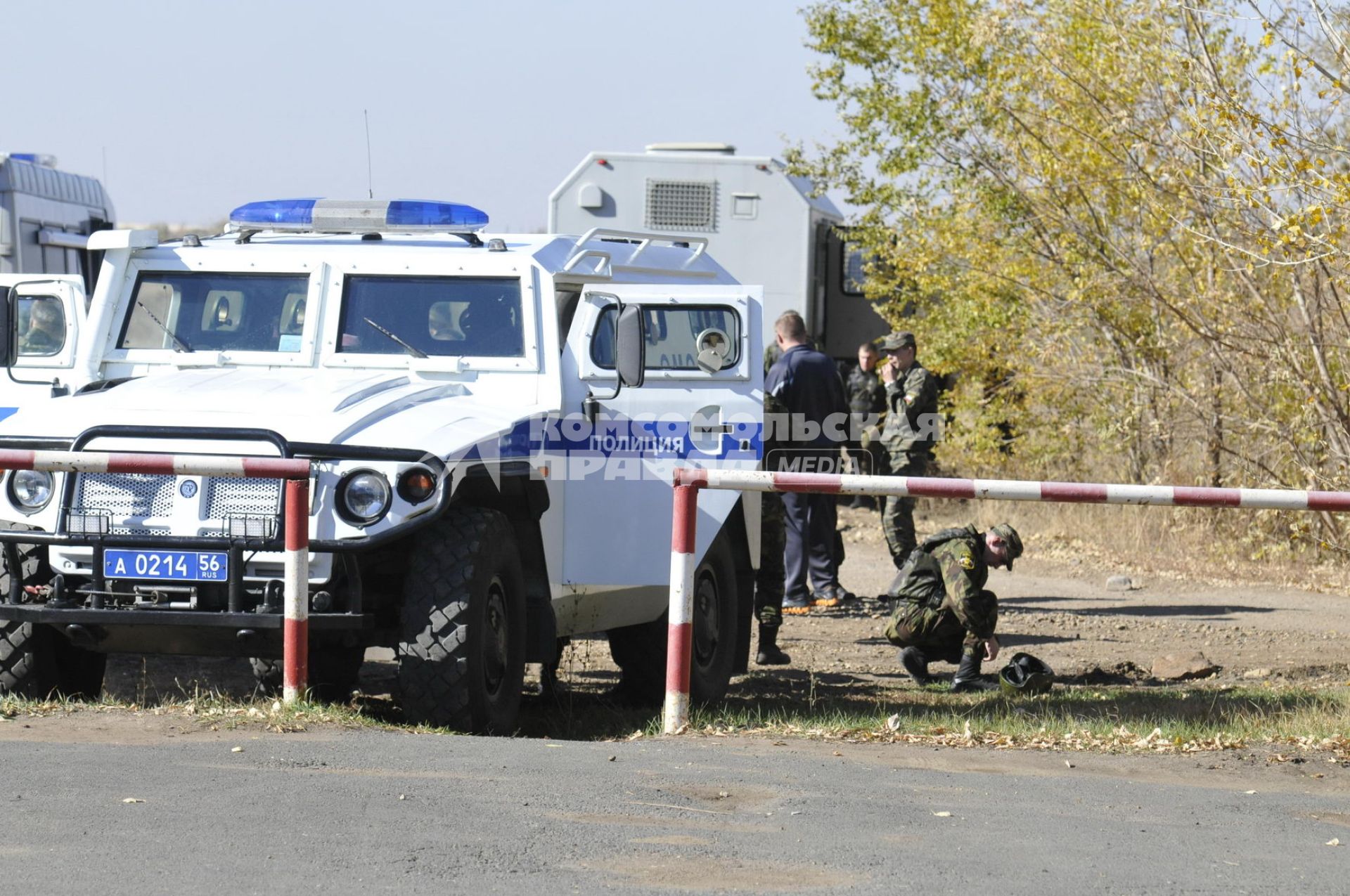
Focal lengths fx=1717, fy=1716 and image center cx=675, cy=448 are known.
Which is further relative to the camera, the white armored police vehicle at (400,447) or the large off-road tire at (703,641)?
the large off-road tire at (703,641)

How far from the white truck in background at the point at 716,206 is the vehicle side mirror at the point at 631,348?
31.5ft

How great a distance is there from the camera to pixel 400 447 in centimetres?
599

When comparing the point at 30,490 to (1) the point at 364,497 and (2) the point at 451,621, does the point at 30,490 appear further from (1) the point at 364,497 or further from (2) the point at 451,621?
(2) the point at 451,621

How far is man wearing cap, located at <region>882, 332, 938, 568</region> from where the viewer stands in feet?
37.3

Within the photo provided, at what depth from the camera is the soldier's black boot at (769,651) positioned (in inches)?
373

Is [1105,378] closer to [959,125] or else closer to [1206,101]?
[959,125]

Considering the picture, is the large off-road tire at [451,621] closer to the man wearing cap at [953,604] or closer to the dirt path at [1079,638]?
the dirt path at [1079,638]

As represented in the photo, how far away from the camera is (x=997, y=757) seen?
5859 mm

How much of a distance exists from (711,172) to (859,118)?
7.00 feet

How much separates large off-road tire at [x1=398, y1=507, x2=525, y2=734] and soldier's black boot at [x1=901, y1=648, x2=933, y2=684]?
3021mm

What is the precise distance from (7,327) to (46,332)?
0.76 feet

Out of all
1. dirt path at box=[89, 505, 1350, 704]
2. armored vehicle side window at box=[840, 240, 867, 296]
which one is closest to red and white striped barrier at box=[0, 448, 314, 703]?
dirt path at box=[89, 505, 1350, 704]

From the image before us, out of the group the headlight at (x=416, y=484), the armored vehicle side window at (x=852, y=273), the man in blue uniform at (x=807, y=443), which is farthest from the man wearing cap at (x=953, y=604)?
the armored vehicle side window at (x=852, y=273)

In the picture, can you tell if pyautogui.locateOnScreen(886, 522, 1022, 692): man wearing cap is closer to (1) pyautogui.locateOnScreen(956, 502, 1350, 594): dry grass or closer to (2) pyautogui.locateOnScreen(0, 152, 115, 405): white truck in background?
(2) pyautogui.locateOnScreen(0, 152, 115, 405): white truck in background
